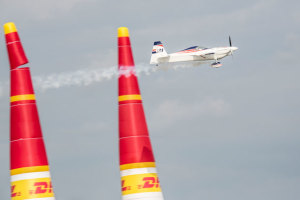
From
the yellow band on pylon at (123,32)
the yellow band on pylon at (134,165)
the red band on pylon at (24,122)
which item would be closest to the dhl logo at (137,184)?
the yellow band on pylon at (134,165)

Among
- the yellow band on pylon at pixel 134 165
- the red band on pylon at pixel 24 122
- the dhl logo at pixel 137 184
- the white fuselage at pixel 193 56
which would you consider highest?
the white fuselage at pixel 193 56

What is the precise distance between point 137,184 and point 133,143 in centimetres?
Result: 185

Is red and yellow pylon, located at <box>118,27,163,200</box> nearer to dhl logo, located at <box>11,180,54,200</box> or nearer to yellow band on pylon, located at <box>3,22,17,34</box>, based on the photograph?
dhl logo, located at <box>11,180,54,200</box>

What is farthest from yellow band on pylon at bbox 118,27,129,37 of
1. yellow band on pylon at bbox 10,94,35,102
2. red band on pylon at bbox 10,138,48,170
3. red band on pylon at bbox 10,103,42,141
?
red band on pylon at bbox 10,138,48,170

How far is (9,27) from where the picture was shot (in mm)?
29141

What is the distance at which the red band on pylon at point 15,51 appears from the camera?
28.6m

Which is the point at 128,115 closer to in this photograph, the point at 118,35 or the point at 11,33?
the point at 118,35

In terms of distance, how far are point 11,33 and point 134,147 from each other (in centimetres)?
750

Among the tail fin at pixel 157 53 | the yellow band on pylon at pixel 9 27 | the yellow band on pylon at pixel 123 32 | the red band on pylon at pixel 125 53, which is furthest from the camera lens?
the tail fin at pixel 157 53

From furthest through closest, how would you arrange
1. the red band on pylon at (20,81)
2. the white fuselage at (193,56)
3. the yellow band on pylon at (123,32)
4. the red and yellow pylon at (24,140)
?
1. the white fuselage at (193,56)
2. the yellow band on pylon at (123,32)
3. the red band on pylon at (20,81)
4. the red and yellow pylon at (24,140)

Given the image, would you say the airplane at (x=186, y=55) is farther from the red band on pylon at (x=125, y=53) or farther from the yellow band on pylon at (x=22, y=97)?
the yellow band on pylon at (x=22, y=97)

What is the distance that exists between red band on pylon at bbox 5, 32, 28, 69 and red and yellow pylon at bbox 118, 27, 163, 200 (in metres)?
4.43

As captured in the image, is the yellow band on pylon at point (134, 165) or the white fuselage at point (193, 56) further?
the white fuselage at point (193, 56)

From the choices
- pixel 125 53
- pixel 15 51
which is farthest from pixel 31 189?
pixel 125 53
